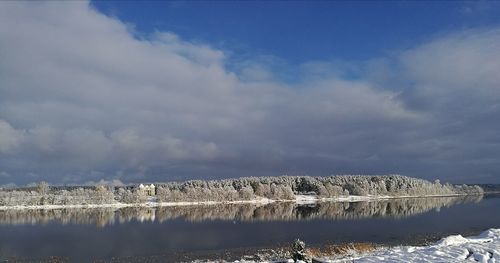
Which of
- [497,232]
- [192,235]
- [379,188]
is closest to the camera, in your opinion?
[497,232]

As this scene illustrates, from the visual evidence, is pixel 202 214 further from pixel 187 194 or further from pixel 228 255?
pixel 228 255

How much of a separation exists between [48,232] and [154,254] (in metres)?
31.1

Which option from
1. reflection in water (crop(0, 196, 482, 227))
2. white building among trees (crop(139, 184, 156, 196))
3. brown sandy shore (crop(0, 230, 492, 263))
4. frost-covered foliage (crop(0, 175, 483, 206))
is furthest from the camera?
white building among trees (crop(139, 184, 156, 196))

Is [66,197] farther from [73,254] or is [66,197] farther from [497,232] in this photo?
[497,232]

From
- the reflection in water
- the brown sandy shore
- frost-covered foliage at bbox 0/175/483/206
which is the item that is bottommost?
the brown sandy shore

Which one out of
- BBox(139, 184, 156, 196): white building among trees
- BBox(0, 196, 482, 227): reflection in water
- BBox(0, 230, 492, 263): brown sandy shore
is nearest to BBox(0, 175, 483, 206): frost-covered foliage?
BBox(139, 184, 156, 196): white building among trees

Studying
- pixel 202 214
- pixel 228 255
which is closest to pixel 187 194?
pixel 202 214

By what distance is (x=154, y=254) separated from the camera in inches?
1535

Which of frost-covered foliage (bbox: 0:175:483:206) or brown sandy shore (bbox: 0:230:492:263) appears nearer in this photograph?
brown sandy shore (bbox: 0:230:492:263)

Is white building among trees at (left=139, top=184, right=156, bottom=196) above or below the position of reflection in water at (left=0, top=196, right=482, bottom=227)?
above

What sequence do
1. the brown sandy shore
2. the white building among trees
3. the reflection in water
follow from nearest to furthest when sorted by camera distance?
the brown sandy shore, the reflection in water, the white building among trees

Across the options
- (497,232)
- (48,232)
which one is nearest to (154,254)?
(497,232)

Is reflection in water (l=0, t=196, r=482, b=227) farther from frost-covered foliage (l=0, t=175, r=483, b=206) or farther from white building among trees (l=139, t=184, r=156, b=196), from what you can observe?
white building among trees (l=139, t=184, r=156, b=196)

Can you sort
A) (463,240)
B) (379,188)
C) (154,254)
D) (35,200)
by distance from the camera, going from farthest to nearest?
(379,188) < (35,200) < (154,254) < (463,240)
